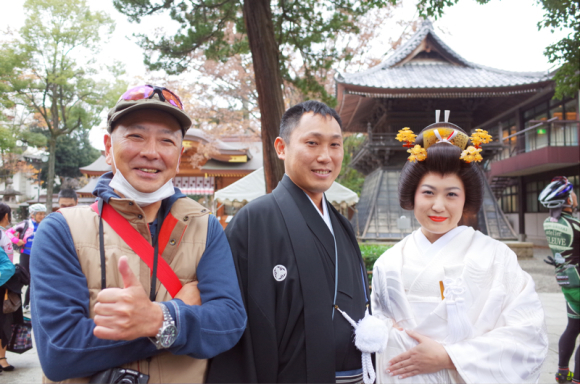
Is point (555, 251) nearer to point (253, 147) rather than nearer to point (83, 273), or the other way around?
point (83, 273)

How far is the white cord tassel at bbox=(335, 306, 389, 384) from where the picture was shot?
1706mm

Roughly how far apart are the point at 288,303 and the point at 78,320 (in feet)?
2.84

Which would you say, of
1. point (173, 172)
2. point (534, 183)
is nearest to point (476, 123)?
point (534, 183)

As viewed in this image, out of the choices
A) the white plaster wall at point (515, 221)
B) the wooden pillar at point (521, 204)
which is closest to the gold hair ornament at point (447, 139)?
the wooden pillar at point (521, 204)

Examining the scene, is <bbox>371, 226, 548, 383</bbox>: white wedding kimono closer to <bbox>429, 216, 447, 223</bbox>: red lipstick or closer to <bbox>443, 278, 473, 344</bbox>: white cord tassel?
<bbox>443, 278, 473, 344</bbox>: white cord tassel

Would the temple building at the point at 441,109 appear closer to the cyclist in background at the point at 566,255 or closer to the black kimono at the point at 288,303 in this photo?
the cyclist in background at the point at 566,255

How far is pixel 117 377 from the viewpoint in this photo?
1.20m

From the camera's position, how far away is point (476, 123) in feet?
45.8

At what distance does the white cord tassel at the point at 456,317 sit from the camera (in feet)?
5.62

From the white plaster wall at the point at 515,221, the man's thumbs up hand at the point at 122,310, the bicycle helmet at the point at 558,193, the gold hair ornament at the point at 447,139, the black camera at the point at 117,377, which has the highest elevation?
the gold hair ornament at the point at 447,139

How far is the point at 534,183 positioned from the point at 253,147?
1397cm

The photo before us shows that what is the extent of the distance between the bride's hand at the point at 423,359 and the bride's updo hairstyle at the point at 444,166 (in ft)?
2.40

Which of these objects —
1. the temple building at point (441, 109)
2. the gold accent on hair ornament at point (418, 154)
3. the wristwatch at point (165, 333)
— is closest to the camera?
the wristwatch at point (165, 333)

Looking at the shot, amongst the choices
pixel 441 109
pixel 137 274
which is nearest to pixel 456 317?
pixel 137 274
